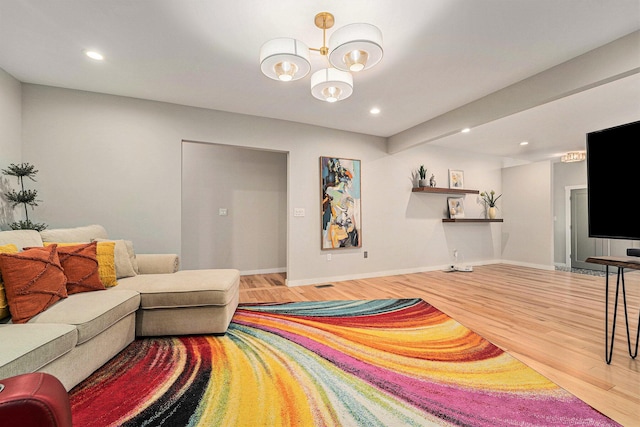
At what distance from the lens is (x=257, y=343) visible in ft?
7.55

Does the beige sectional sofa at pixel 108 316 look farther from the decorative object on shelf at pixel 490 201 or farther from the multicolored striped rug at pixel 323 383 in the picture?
the decorative object on shelf at pixel 490 201

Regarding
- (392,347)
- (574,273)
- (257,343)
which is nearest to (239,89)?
(257,343)

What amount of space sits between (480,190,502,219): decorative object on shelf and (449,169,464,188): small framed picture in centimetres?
74

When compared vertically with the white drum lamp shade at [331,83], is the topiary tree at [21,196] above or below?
below

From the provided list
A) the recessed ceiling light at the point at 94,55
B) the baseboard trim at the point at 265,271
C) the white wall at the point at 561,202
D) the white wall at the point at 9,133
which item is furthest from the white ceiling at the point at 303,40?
the white wall at the point at 561,202

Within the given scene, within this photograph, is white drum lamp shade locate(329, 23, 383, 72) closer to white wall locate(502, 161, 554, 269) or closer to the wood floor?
the wood floor

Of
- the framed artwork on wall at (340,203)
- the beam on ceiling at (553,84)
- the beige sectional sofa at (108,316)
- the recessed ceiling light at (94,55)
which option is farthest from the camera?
the framed artwork on wall at (340,203)

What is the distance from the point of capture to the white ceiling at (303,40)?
2008 mm

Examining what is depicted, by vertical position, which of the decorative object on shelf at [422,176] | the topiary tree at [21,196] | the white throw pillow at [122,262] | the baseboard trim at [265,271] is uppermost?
the decorative object on shelf at [422,176]

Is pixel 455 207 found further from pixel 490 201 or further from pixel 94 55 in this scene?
pixel 94 55

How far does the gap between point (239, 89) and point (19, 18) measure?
5.83 ft

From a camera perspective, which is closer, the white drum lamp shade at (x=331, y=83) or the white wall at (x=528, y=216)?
the white drum lamp shade at (x=331, y=83)

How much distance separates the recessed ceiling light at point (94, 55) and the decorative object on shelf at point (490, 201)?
6995 mm

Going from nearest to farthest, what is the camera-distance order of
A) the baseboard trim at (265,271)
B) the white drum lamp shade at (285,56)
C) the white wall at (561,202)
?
the white drum lamp shade at (285,56) → the baseboard trim at (265,271) → the white wall at (561,202)
